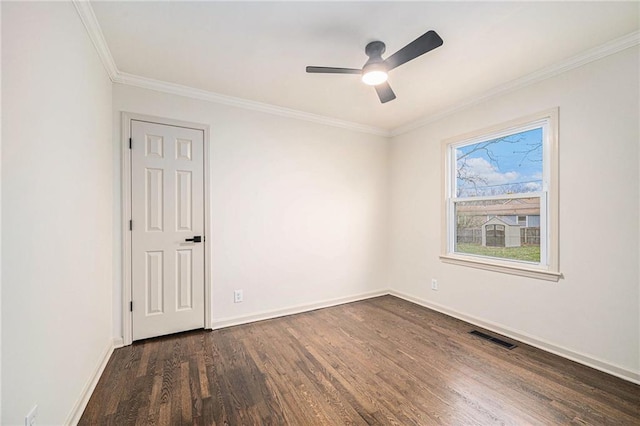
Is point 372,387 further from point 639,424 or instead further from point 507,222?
point 507,222

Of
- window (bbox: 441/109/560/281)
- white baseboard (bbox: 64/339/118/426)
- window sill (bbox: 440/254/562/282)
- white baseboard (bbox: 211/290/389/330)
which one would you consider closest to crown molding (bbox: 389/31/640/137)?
window (bbox: 441/109/560/281)

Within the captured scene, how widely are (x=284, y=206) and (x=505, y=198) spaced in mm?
2443

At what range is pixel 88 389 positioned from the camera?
1.91 m

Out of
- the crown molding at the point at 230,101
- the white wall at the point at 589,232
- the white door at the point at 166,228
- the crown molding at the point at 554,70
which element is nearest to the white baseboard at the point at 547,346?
the white wall at the point at 589,232

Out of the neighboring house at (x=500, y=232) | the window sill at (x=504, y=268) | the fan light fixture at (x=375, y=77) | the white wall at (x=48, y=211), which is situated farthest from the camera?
the neighboring house at (x=500, y=232)

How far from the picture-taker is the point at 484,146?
10.6 feet

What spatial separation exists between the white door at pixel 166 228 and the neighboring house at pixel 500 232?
3133 millimetres

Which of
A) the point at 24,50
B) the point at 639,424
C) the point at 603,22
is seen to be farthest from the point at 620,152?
the point at 24,50

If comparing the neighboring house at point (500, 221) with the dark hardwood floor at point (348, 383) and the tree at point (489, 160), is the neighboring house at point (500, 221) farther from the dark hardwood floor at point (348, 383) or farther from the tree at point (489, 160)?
the dark hardwood floor at point (348, 383)

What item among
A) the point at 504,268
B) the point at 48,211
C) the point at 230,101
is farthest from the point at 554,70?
the point at 48,211

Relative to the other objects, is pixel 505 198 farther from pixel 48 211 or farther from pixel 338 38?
pixel 48 211

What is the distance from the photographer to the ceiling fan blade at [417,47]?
5.67 feet

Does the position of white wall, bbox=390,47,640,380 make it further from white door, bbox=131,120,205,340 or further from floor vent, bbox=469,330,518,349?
white door, bbox=131,120,205,340

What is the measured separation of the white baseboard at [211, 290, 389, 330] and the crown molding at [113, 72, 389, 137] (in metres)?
2.37
